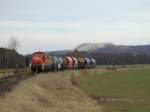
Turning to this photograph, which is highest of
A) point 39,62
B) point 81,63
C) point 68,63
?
point 39,62

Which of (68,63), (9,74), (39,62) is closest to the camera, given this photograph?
(9,74)

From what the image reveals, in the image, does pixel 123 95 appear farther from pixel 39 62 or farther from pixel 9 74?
pixel 39 62

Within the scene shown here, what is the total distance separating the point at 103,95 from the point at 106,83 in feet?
59.5

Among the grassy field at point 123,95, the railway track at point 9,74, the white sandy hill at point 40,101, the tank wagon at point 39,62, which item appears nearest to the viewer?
the white sandy hill at point 40,101

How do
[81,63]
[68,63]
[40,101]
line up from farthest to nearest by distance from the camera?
1. [81,63]
2. [68,63]
3. [40,101]

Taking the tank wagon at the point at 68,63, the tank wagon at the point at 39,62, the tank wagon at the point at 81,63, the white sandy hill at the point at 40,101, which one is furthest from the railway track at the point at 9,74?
the tank wagon at the point at 81,63

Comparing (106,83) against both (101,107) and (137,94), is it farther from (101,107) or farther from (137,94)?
(101,107)

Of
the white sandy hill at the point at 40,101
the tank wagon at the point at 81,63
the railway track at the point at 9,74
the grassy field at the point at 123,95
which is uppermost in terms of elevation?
the tank wagon at the point at 81,63

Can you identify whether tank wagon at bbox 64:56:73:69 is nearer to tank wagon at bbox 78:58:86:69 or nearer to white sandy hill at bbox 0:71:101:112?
tank wagon at bbox 78:58:86:69

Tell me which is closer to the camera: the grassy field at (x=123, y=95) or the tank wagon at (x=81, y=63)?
the grassy field at (x=123, y=95)

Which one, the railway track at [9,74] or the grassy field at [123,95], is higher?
the railway track at [9,74]

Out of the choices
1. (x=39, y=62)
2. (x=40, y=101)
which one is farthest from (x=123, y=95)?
(x=40, y=101)

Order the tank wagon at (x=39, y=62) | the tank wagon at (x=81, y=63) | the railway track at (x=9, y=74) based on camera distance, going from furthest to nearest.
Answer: the tank wagon at (x=81, y=63) < the tank wagon at (x=39, y=62) < the railway track at (x=9, y=74)

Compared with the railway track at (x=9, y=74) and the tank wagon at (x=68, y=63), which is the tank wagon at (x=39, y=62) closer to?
the railway track at (x=9, y=74)
